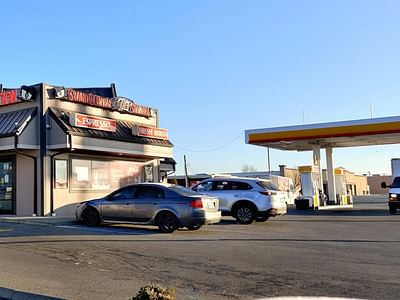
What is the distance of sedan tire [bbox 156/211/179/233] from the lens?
15.2 meters

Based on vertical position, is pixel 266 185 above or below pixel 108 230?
above

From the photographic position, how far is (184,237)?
14164 millimetres

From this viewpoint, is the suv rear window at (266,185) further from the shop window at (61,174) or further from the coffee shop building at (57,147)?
the shop window at (61,174)

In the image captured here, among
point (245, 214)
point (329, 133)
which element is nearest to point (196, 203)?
point (245, 214)

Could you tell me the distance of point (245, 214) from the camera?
18719 millimetres

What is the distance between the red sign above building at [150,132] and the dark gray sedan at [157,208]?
719cm

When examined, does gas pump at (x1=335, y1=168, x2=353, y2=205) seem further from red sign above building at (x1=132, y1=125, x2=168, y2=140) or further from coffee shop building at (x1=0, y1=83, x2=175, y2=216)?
coffee shop building at (x1=0, y1=83, x2=175, y2=216)

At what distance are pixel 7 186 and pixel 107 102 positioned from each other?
572 centimetres

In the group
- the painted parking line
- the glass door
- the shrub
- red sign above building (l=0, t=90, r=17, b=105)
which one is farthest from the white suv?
the shrub

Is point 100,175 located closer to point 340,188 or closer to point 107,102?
point 107,102

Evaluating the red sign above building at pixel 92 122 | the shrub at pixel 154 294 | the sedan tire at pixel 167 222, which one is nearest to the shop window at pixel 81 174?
the red sign above building at pixel 92 122

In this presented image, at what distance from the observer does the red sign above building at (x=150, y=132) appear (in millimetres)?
23469

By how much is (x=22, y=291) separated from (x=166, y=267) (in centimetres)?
297

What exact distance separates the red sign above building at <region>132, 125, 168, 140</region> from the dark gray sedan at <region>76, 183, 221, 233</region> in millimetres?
7185
